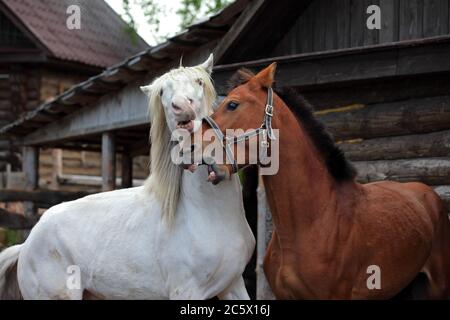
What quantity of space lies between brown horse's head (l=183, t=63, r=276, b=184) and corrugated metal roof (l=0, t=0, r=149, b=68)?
11047 millimetres

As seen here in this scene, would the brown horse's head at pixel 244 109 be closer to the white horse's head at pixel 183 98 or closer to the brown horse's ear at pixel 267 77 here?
the brown horse's ear at pixel 267 77

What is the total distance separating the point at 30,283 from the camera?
3961 mm

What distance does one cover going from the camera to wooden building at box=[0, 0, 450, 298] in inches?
184

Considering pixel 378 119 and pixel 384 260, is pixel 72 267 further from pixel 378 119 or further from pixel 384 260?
pixel 378 119

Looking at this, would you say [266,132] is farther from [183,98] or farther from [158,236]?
[158,236]

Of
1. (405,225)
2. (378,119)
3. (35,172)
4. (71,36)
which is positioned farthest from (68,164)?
(405,225)

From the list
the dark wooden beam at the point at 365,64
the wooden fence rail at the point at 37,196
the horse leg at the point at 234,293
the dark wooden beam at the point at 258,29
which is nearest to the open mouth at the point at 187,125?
the horse leg at the point at 234,293

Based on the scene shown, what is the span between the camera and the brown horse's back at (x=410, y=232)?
3.90m

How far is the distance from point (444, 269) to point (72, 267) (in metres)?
2.52

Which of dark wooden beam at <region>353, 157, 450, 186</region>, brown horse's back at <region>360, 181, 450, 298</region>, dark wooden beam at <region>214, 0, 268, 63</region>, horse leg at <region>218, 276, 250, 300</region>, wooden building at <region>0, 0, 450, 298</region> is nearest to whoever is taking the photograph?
horse leg at <region>218, 276, 250, 300</region>

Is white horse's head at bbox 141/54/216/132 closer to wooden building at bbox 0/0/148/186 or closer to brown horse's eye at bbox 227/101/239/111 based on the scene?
brown horse's eye at bbox 227/101/239/111

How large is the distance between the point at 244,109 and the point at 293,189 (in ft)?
1.88

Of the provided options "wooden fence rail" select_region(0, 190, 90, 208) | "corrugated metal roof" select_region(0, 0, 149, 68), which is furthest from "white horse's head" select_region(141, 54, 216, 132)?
"corrugated metal roof" select_region(0, 0, 149, 68)

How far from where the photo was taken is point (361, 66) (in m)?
4.70
